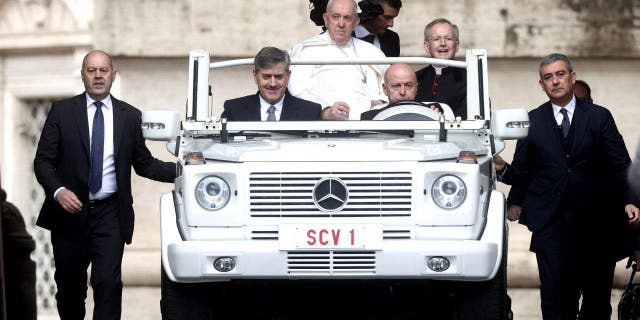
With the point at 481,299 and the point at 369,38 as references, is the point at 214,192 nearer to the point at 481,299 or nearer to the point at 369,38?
the point at 481,299

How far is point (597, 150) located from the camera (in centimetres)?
1390

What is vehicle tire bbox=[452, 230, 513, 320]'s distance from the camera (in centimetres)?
1227

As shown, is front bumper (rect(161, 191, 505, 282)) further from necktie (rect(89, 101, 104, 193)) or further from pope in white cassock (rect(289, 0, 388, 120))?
necktie (rect(89, 101, 104, 193))

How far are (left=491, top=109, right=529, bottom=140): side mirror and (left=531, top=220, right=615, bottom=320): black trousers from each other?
1.33m

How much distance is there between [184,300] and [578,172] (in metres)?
2.92

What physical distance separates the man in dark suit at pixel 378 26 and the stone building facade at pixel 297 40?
324 cm

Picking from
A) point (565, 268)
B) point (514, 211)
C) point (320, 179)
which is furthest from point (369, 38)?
point (320, 179)

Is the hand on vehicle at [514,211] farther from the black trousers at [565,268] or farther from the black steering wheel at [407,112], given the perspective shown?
the black steering wheel at [407,112]

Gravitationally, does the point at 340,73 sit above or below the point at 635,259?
above

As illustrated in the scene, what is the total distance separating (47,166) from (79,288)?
838mm

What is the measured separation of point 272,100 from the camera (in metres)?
13.5

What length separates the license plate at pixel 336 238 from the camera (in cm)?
1196

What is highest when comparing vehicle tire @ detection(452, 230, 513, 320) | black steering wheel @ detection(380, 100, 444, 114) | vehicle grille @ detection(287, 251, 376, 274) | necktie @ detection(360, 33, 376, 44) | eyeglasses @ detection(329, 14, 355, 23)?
eyeglasses @ detection(329, 14, 355, 23)

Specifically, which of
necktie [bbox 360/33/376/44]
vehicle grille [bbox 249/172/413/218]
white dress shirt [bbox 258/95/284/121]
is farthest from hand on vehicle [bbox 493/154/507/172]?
necktie [bbox 360/33/376/44]
